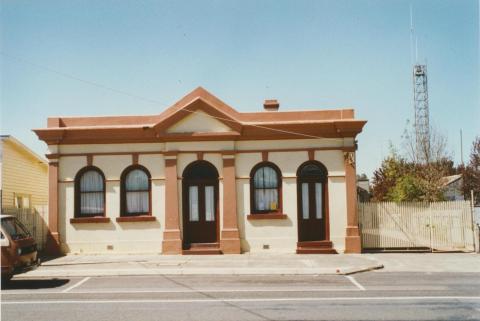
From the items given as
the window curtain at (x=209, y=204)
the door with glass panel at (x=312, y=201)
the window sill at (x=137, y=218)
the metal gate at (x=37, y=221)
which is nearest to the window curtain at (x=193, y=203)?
the window curtain at (x=209, y=204)

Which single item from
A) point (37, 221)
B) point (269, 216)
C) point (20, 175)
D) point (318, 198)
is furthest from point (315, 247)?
point (20, 175)

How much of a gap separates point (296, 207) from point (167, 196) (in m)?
4.83

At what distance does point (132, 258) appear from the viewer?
15.8 meters

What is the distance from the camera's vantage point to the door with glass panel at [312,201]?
16.9 metres

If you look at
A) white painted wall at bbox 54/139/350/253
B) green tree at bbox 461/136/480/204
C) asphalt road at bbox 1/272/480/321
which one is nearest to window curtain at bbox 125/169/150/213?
white painted wall at bbox 54/139/350/253

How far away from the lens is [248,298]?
31.5 ft

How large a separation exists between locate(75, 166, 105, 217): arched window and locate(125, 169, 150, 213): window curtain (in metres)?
0.96

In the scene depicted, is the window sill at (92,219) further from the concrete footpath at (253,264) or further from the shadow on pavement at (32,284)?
the shadow on pavement at (32,284)

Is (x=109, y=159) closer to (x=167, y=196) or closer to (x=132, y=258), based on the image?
(x=167, y=196)

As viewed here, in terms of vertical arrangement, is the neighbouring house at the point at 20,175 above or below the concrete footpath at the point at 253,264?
above

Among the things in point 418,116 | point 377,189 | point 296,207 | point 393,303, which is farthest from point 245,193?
point 418,116

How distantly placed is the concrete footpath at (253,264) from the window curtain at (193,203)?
161 cm

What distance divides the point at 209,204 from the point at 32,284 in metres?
6.89

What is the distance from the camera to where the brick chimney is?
62.3 feet
